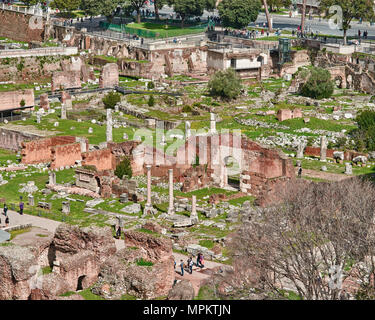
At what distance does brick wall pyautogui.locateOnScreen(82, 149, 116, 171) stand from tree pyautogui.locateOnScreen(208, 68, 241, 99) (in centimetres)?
2558

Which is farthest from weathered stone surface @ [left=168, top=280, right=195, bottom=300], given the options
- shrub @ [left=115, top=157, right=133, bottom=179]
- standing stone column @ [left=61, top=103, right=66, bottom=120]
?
standing stone column @ [left=61, top=103, right=66, bottom=120]

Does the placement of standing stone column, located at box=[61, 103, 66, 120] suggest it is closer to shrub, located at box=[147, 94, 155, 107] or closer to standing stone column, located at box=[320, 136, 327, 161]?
shrub, located at box=[147, 94, 155, 107]

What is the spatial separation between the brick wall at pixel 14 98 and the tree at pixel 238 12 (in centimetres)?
3460

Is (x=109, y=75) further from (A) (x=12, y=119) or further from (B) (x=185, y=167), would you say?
(B) (x=185, y=167)

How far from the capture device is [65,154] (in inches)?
2464

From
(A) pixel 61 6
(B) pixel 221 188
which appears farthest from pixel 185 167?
(A) pixel 61 6

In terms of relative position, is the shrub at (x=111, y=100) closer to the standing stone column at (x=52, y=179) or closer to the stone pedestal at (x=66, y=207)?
the standing stone column at (x=52, y=179)

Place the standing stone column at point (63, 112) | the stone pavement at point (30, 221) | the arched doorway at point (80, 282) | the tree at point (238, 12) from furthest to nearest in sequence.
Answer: the tree at point (238, 12), the standing stone column at point (63, 112), the stone pavement at point (30, 221), the arched doorway at point (80, 282)

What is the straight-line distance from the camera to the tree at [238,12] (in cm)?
10800

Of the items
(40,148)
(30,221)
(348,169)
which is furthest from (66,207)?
→ (348,169)

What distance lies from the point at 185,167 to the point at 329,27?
5784 centimetres

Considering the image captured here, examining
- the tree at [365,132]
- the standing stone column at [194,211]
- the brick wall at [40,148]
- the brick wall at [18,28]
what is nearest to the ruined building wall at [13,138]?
the brick wall at [40,148]
